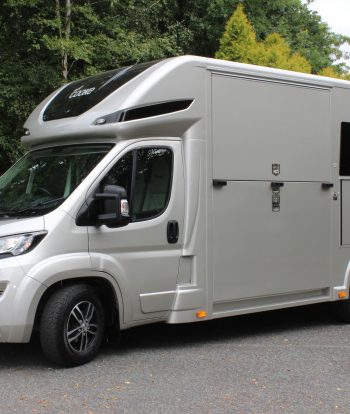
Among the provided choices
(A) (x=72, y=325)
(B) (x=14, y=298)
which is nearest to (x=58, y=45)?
(A) (x=72, y=325)

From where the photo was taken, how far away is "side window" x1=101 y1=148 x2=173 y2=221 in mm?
6301

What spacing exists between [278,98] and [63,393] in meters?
4.09

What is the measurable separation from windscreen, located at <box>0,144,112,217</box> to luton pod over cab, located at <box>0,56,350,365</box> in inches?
0.6

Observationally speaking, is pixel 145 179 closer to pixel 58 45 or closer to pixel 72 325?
pixel 72 325

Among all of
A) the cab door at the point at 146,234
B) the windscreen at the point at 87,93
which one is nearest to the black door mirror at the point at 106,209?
the cab door at the point at 146,234

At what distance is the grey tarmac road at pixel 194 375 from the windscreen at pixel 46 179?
1493 millimetres

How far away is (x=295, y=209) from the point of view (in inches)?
296

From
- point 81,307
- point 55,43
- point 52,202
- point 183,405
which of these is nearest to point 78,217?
point 52,202

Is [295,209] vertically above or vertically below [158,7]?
below

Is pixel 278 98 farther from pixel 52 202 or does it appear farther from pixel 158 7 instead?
pixel 158 7

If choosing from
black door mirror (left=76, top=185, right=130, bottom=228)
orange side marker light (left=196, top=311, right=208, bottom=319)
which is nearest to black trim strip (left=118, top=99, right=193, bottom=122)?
black door mirror (left=76, top=185, right=130, bottom=228)

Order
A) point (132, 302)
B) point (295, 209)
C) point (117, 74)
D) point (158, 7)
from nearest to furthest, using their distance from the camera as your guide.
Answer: point (132, 302) → point (117, 74) → point (295, 209) → point (158, 7)

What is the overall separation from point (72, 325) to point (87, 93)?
2.49m

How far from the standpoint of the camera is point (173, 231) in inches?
258
